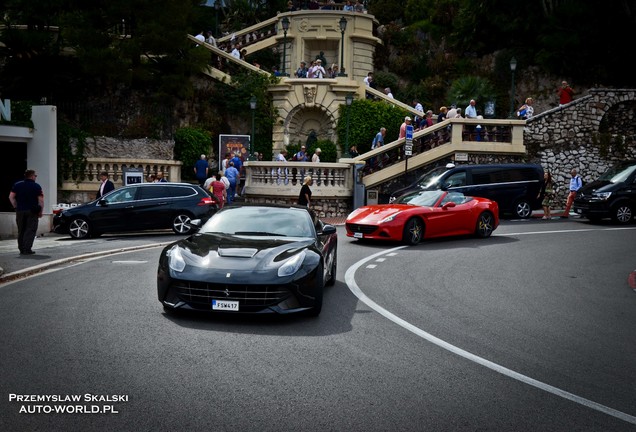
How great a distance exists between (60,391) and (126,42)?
99.2 feet

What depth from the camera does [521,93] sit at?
44000 mm

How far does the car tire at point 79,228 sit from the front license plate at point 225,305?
43.3 feet

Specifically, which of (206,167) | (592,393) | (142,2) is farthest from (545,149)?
(592,393)

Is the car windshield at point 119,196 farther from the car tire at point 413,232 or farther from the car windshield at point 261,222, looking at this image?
the car windshield at point 261,222

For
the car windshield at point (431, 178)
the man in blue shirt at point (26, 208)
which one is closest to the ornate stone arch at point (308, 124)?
the car windshield at point (431, 178)

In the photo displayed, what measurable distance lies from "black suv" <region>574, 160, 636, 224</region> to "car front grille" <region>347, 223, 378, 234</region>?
981 centimetres

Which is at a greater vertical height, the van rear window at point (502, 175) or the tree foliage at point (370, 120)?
the tree foliage at point (370, 120)

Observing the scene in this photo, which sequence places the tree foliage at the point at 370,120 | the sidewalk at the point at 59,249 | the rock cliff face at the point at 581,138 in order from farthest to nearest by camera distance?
1. the tree foliage at the point at 370,120
2. the rock cliff face at the point at 581,138
3. the sidewalk at the point at 59,249

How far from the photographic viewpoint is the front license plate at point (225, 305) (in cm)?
930

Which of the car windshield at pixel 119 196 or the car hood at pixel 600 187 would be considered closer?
the car windshield at pixel 119 196

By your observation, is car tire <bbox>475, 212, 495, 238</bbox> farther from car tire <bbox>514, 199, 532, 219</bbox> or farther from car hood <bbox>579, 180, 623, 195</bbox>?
car tire <bbox>514, 199, 532, 219</bbox>

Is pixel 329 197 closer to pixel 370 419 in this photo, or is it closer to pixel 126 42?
pixel 126 42

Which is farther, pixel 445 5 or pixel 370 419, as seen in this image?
pixel 445 5

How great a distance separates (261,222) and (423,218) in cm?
902
